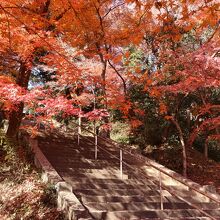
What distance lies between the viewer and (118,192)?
733 centimetres

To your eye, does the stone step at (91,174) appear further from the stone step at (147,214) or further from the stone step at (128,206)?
the stone step at (147,214)

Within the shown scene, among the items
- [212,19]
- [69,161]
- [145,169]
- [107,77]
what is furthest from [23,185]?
[107,77]

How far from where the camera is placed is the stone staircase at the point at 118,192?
621cm

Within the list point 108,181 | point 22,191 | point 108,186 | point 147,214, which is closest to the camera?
point 147,214

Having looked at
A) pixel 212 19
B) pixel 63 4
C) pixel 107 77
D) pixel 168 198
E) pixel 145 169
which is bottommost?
pixel 168 198

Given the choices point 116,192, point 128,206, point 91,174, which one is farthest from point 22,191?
point 128,206

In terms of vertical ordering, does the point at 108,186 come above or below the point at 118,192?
above

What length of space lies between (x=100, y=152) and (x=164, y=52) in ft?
20.9

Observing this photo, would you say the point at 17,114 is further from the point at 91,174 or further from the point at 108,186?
the point at 108,186

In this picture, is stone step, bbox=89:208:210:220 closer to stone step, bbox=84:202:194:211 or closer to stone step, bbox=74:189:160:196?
stone step, bbox=84:202:194:211

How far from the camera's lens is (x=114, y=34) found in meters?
14.8

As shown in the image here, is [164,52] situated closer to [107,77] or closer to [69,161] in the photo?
[107,77]

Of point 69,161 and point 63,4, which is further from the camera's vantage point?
point 63,4

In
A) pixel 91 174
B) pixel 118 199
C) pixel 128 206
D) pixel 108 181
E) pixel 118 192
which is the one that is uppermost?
pixel 91 174
